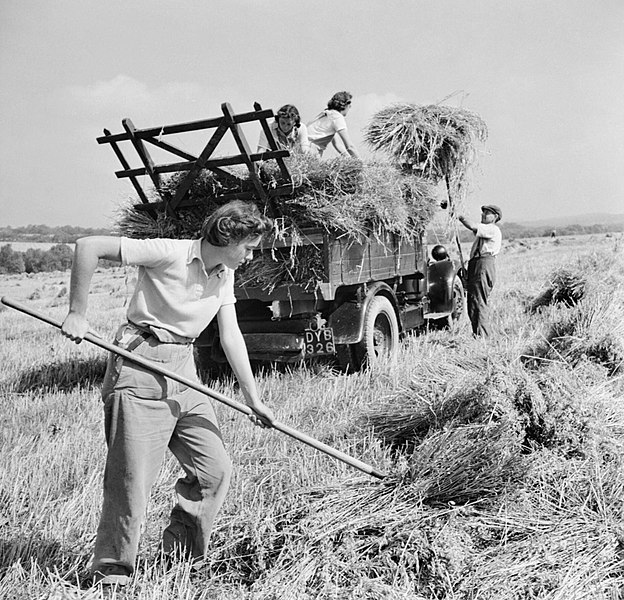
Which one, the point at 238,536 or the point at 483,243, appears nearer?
the point at 238,536

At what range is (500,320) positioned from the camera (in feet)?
28.4

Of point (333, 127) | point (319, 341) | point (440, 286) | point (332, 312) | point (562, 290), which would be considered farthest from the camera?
point (562, 290)

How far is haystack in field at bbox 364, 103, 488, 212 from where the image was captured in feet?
23.9

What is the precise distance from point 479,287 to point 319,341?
9.78ft

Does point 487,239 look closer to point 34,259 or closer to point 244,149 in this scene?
point 244,149

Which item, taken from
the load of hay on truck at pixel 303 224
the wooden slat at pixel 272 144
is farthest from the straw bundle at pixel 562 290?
the wooden slat at pixel 272 144

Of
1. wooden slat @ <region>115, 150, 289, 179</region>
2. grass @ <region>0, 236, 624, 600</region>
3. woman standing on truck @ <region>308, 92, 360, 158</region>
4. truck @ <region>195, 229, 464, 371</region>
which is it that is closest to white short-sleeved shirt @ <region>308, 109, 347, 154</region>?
woman standing on truck @ <region>308, 92, 360, 158</region>

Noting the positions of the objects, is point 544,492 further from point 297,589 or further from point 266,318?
point 266,318

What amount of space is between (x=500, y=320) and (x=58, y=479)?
6.43 m

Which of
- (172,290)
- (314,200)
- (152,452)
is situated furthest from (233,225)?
(314,200)

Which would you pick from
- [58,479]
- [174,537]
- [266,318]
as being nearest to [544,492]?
[174,537]

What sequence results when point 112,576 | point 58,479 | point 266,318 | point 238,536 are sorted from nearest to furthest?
point 112,576, point 238,536, point 58,479, point 266,318

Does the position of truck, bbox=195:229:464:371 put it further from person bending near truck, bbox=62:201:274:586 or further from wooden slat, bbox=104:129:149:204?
person bending near truck, bbox=62:201:274:586

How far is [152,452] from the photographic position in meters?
2.57
